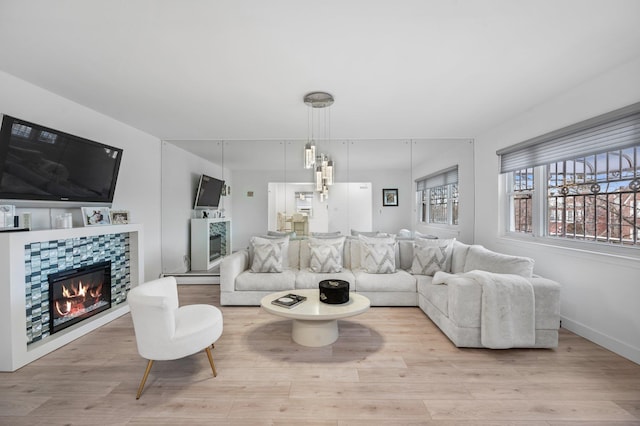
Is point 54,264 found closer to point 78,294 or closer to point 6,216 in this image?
point 78,294

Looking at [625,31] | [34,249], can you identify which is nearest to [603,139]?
[625,31]

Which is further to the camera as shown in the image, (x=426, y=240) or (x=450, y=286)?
(x=426, y=240)

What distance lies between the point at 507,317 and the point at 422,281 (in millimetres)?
1105

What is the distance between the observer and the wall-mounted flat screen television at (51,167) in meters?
2.29

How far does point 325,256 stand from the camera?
3703 millimetres

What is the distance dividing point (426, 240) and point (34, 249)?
429 centimetres

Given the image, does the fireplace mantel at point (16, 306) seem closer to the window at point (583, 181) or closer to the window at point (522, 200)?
the window at point (583, 181)

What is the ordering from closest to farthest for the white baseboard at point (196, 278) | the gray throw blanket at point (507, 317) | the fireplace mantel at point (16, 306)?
1. the fireplace mantel at point (16, 306)
2. the gray throw blanket at point (507, 317)
3. the white baseboard at point (196, 278)

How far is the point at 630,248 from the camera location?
235 centimetres

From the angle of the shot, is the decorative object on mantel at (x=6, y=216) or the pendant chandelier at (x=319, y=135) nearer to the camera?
the decorative object on mantel at (x=6, y=216)

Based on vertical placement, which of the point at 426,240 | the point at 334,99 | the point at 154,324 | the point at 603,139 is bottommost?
the point at 154,324

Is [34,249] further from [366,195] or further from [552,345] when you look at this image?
[552,345]

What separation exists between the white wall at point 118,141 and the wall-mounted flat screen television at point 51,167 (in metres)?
0.28

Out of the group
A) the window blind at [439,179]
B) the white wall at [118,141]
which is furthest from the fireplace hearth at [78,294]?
the window blind at [439,179]
